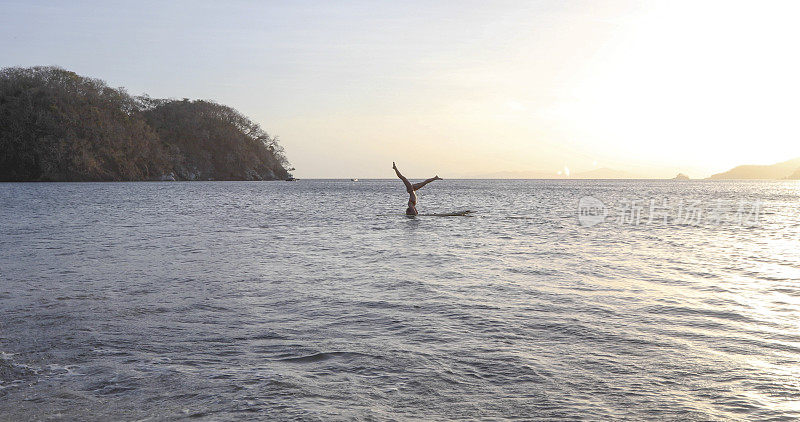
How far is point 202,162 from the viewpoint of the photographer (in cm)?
19175

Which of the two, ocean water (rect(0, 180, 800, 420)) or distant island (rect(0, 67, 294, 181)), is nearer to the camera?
ocean water (rect(0, 180, 800, 420))

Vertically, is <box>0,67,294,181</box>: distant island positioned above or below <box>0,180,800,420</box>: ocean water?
above

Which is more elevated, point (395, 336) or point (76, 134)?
point (76, 134)

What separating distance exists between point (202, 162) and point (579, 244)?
7377 inches

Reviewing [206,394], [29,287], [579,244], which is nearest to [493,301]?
[206,394]

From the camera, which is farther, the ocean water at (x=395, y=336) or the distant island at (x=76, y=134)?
the distant island at (x=76, y=134)

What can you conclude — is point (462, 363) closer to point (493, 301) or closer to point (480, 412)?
point (480, 412)

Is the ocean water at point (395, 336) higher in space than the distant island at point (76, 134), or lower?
lower

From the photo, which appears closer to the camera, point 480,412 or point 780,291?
point 480,412

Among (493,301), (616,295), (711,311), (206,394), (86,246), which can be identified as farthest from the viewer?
(86,246)

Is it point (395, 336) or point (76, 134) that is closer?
point (395, 336)

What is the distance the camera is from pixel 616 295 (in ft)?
36.1

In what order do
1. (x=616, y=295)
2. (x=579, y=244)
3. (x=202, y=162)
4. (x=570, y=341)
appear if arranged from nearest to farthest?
(x=570, y=341), (x=616, y=295), (x=579, y=244), (x=202, y=162)

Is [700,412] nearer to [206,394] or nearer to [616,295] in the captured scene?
[206,394]
